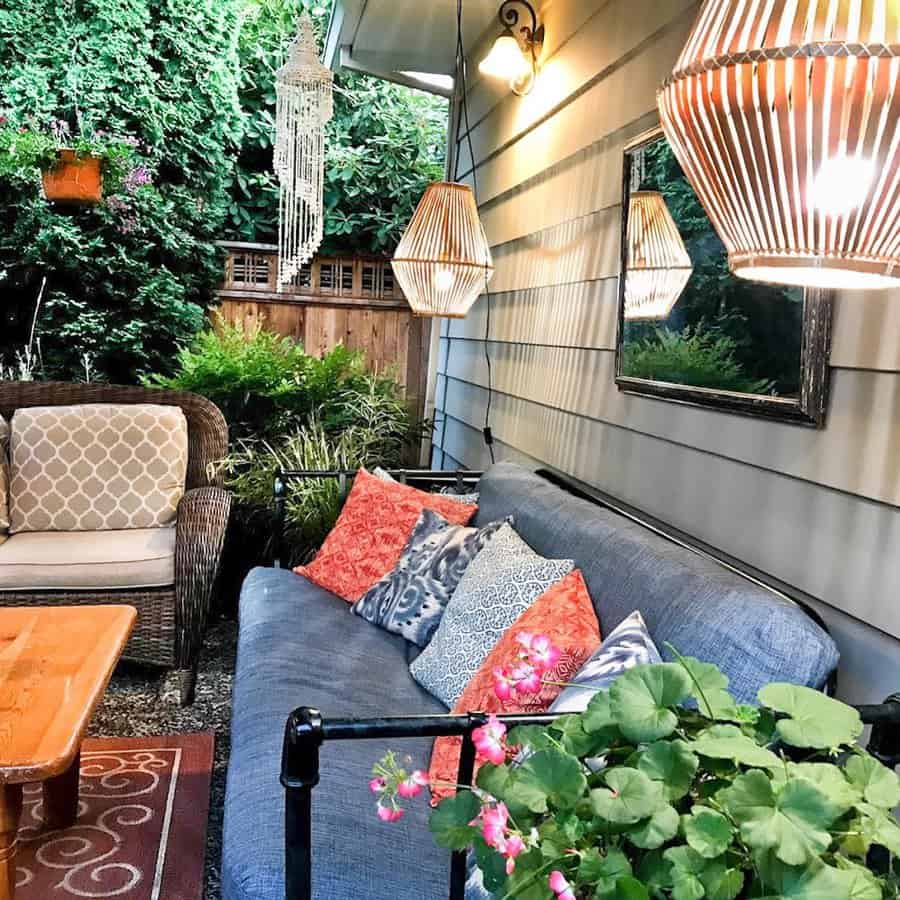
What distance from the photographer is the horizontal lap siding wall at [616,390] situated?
53.6 inches

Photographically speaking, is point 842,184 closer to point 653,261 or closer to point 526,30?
point 653,261

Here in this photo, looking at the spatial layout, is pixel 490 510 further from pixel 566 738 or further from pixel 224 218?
pixel 224 218

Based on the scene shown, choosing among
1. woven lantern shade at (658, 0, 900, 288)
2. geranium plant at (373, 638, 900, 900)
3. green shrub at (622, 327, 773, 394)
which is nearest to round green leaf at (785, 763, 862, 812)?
geranium plant at (373, 638, 900, 900)

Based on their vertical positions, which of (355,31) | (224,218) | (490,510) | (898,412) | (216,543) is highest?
(355,31)

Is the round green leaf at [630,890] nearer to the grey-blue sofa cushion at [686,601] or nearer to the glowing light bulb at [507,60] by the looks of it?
the grey-blue sofa cushion at [686,601]

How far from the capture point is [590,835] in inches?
31.0

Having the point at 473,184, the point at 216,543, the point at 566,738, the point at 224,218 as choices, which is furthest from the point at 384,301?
the point at 566,738

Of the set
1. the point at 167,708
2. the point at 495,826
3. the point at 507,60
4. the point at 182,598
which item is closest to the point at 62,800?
the point at 167,708

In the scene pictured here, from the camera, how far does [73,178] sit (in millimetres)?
4617

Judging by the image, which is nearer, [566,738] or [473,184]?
[566,738]

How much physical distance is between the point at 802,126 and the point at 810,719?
542mm

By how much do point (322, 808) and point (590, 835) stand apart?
72 cm

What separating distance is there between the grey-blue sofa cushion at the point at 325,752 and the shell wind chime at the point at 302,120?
2046mm

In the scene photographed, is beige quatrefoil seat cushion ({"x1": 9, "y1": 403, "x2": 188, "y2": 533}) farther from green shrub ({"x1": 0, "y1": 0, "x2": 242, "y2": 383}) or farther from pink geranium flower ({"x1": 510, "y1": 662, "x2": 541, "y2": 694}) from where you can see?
pink geranium flower ({"x1": 510, "y1": 662, "x2": 541, "y2": 694})
